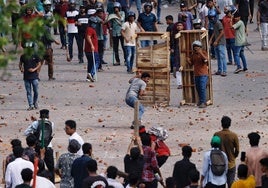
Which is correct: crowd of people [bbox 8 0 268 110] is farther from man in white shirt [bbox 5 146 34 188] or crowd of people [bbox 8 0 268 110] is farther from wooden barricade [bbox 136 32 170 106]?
→ man in white shirt [bbox 5 146 34 188]

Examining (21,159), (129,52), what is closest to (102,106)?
(129,52)

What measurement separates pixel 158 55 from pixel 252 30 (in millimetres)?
14249

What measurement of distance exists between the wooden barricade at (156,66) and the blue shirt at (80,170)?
11273 millimetres

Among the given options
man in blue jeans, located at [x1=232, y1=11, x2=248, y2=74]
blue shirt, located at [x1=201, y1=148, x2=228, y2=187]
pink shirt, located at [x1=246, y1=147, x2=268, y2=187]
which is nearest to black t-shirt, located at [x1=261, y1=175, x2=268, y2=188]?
pink shirt, located at [x1=246, y1=147, x2=268, y2=187]

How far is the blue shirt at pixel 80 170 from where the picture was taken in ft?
57.1

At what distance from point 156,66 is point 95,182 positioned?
41.1 ft

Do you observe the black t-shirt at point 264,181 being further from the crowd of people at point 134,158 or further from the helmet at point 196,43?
the helmet at point 196,43

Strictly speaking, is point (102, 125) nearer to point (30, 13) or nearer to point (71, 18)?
point (30, 13)

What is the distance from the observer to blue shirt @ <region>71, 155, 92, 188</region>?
17406 millimetres

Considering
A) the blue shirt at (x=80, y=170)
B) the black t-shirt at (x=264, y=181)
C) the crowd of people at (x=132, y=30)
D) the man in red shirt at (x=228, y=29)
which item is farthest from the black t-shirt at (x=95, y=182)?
the man in red shirt at (x=228, y=29)

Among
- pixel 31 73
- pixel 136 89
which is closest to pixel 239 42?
pixel 31 73

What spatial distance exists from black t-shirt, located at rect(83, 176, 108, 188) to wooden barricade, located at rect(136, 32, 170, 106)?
1221cm

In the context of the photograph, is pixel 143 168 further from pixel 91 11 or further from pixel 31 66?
pixel 91 11

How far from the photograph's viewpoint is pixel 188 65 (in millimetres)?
28672
